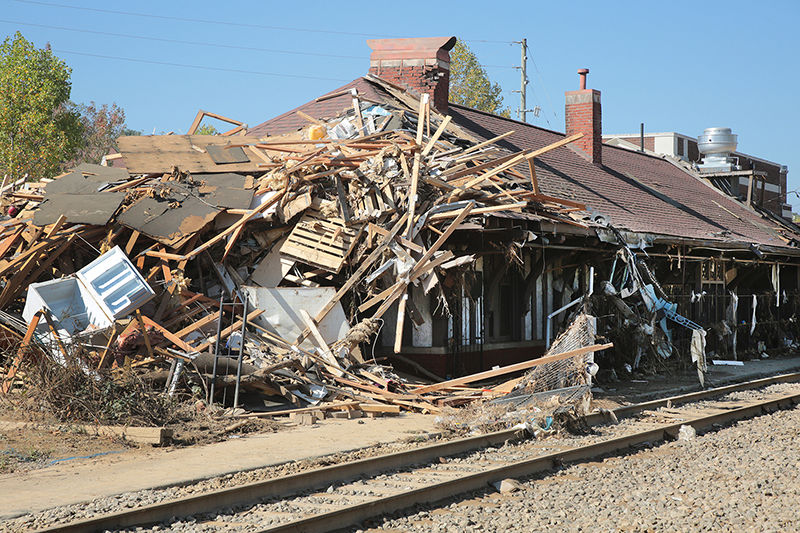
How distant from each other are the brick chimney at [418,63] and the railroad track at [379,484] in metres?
11.2

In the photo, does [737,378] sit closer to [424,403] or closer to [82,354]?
[424,403]

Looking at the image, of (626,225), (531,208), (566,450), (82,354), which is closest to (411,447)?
(566,450)

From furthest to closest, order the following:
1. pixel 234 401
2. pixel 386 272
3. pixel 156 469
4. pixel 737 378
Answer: pixel 737 378 < pixel 386 272 < pixel 234 401 < pixel 156 469

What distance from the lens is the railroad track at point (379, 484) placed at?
5.93 meters

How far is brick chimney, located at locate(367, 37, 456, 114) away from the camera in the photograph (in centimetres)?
1959

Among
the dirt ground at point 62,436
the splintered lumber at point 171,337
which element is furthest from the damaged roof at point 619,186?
the dirt ground at point 62,436

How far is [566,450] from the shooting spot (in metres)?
8.70

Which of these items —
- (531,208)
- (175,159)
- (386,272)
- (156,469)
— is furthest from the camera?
(175,159)

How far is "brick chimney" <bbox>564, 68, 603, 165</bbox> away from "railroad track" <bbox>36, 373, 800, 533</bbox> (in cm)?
1553

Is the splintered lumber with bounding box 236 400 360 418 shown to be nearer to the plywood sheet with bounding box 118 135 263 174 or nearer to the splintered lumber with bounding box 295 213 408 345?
the splintered lumber with bounding box 295 213 408 345

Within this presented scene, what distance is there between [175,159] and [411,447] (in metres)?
8.73

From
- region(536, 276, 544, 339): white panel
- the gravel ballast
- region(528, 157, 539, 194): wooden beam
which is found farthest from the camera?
region(536, 276, 544, 339): white panel

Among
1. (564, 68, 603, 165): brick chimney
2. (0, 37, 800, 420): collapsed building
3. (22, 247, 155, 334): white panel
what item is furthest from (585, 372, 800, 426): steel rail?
(564, 68, 603, 165): brick chimney

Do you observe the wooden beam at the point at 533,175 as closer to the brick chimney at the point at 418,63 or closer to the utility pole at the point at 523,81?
the brick chimney at the point at 418,63
